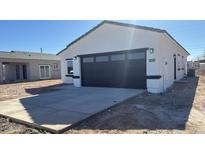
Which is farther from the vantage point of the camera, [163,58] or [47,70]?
[47,70]

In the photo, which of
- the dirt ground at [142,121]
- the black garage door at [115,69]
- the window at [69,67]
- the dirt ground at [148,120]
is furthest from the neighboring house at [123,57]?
the dirt ground at [142,121]

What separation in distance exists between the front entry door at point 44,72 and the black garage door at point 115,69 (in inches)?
490

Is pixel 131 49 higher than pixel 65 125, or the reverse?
pixel 131 49

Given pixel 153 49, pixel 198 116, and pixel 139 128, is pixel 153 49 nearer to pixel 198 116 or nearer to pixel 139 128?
pixel 198 116

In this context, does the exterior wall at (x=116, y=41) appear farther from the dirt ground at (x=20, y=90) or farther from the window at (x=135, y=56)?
the dirt ground at (x=20, y=90)

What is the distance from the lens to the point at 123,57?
10516 millimetres

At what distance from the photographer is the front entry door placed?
2331 cm

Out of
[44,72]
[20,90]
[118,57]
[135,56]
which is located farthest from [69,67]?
[44,72]

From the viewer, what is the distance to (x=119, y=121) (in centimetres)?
476

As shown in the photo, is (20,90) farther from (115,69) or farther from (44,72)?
(44,72)

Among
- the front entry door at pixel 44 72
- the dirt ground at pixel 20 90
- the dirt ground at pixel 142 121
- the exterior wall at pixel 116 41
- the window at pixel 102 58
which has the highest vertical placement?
the exterior wall at pixel 116 41

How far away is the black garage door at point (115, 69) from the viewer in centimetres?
984
